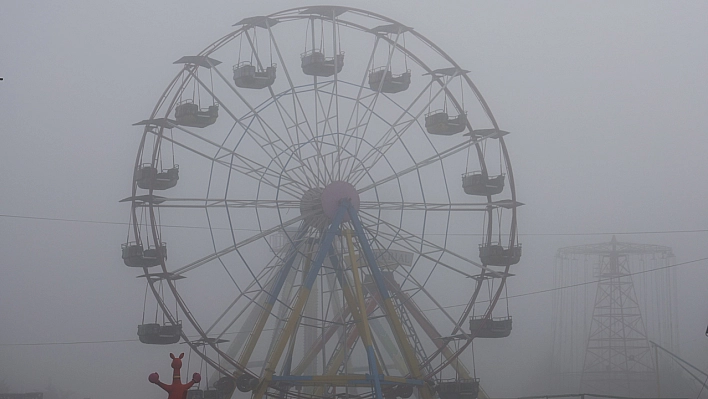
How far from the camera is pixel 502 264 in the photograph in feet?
93.7

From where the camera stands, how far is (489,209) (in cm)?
2927

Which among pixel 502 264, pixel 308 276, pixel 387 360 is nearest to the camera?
pixel 308 276

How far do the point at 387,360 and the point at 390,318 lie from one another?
61.6ft

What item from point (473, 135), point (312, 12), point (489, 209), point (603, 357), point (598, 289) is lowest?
point (603, 357)

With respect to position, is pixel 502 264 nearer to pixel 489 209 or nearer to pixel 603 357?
pixel 489 209

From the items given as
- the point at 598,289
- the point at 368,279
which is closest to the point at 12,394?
the point at 368,279

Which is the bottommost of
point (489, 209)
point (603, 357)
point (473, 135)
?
point (603, 357)

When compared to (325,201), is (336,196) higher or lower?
higher

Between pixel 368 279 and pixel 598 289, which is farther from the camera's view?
pixel 598 289

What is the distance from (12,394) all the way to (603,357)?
26.4 meters

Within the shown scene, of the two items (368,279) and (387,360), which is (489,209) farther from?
(387,360)

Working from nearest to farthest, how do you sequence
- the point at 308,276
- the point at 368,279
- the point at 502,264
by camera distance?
1. the point at 308,276
2. the point at 502,264
3. the point at 368,279

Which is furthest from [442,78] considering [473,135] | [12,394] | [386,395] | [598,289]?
[598,289]

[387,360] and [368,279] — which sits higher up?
[368,279]
